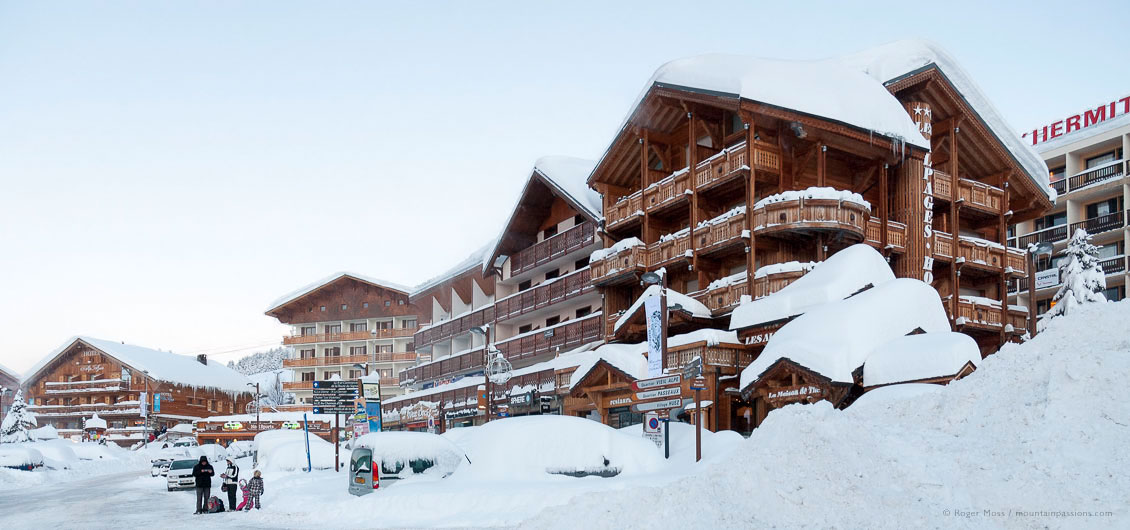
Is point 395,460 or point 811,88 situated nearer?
point 395,460

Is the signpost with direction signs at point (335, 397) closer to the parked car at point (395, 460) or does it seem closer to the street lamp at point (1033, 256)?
the parked car at point (395, 460)

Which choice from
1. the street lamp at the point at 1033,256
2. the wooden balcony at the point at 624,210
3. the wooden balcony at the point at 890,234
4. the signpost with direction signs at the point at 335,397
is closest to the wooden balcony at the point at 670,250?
the wooden balcony at the point at 624,210

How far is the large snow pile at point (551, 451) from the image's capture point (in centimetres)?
1823

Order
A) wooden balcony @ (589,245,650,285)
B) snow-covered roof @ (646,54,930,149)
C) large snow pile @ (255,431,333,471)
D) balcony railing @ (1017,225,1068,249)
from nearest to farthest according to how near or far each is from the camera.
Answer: snow-covered roof @ (646,54,930,149), wooden balcony @ (589,245,650,285), large snow pile @ (255,431,333,471), balcony railing @ (1017,225,1068,249)

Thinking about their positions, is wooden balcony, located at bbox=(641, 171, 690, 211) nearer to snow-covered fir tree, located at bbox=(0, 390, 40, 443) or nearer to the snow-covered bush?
the snow-covered bush

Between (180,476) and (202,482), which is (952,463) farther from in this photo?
(180,476)

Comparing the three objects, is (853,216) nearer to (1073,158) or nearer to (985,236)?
(985,236)

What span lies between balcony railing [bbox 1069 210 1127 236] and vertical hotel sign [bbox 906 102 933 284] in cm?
2362

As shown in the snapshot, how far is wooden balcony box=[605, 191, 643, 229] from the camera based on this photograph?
110 feet

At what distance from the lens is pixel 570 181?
40.2 meters

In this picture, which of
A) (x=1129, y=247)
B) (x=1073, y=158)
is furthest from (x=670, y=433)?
(x=1073, y=158)

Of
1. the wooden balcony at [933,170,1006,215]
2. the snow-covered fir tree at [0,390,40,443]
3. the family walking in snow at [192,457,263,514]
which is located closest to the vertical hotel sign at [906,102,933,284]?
the wooden balcony at [933,170,1006,215]

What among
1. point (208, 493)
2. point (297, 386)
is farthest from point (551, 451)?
point (297, 386)

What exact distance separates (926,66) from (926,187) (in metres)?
3.98
